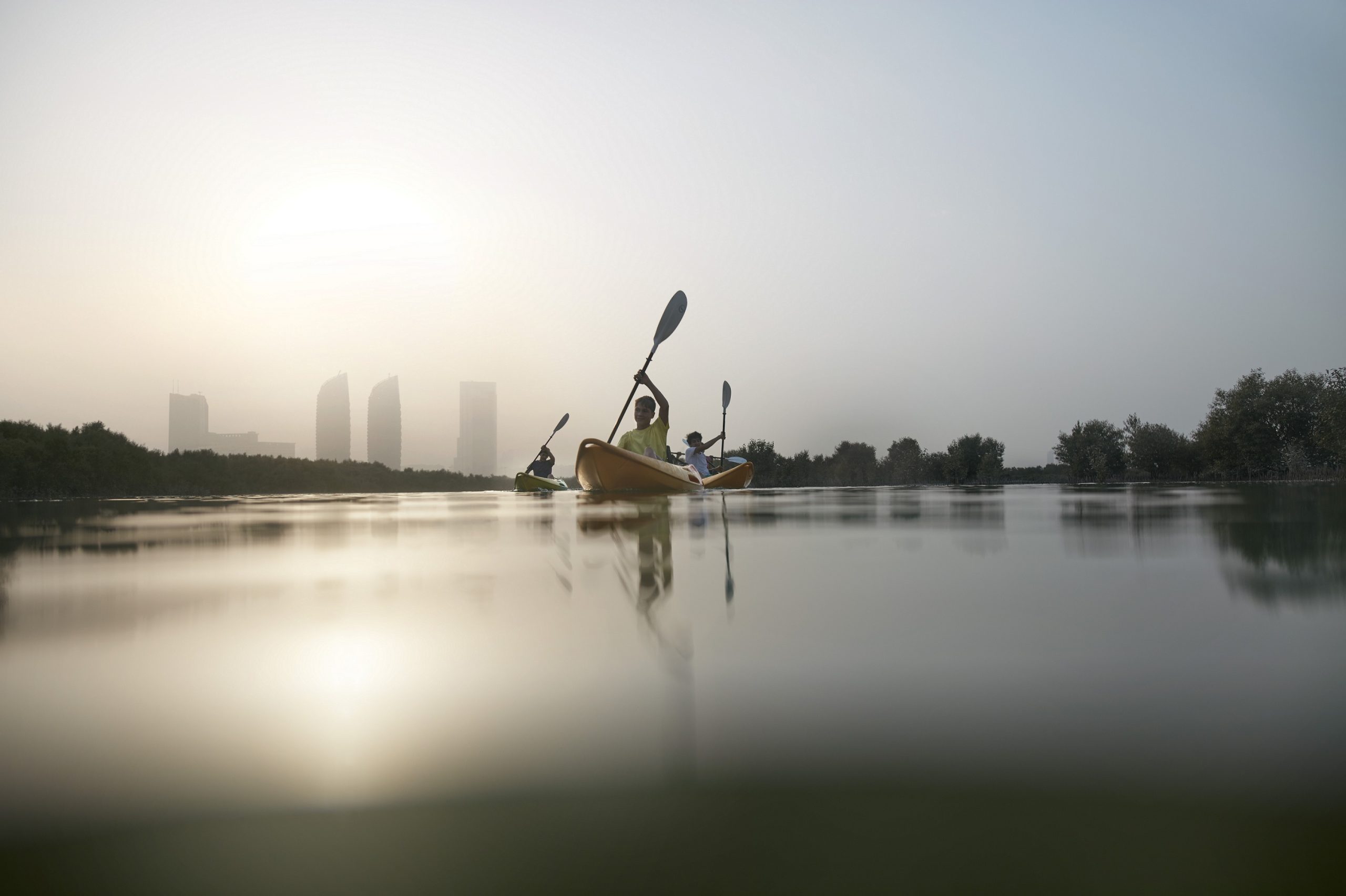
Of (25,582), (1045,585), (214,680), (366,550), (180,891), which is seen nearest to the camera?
(180,891)

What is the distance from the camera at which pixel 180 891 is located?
2.48 ft

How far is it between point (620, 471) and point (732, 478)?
9.27m

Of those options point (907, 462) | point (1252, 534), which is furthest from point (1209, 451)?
point (1252, 534)

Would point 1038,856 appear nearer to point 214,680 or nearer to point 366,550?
point 214,680

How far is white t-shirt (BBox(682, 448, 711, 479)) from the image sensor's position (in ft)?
69.2

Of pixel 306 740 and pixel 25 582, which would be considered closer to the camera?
pixel 306 740

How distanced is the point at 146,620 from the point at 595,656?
58.7 inches

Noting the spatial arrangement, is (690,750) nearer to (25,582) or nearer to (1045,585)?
(1045,585)

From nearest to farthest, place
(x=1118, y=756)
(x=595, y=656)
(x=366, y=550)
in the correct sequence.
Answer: (x=1118, y=756) < (x=595, y=656) < (x=366, y=550)

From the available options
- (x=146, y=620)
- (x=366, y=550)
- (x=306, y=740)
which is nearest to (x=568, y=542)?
(x=366, y=550)

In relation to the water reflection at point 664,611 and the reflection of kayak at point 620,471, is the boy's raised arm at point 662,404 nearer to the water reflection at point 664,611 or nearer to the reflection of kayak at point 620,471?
the reflection of kayak at point 620,471

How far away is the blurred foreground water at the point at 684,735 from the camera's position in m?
0.78

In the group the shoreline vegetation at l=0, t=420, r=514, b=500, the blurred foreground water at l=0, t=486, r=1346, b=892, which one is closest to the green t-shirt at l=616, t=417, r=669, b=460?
the blurred foreground water at l=0, t=486, r=1346, b=892

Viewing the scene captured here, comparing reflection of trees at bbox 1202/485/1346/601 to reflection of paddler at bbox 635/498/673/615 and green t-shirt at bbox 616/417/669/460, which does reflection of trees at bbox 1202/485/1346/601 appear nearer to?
reflection of paddler at bbox 635/498/673/615
